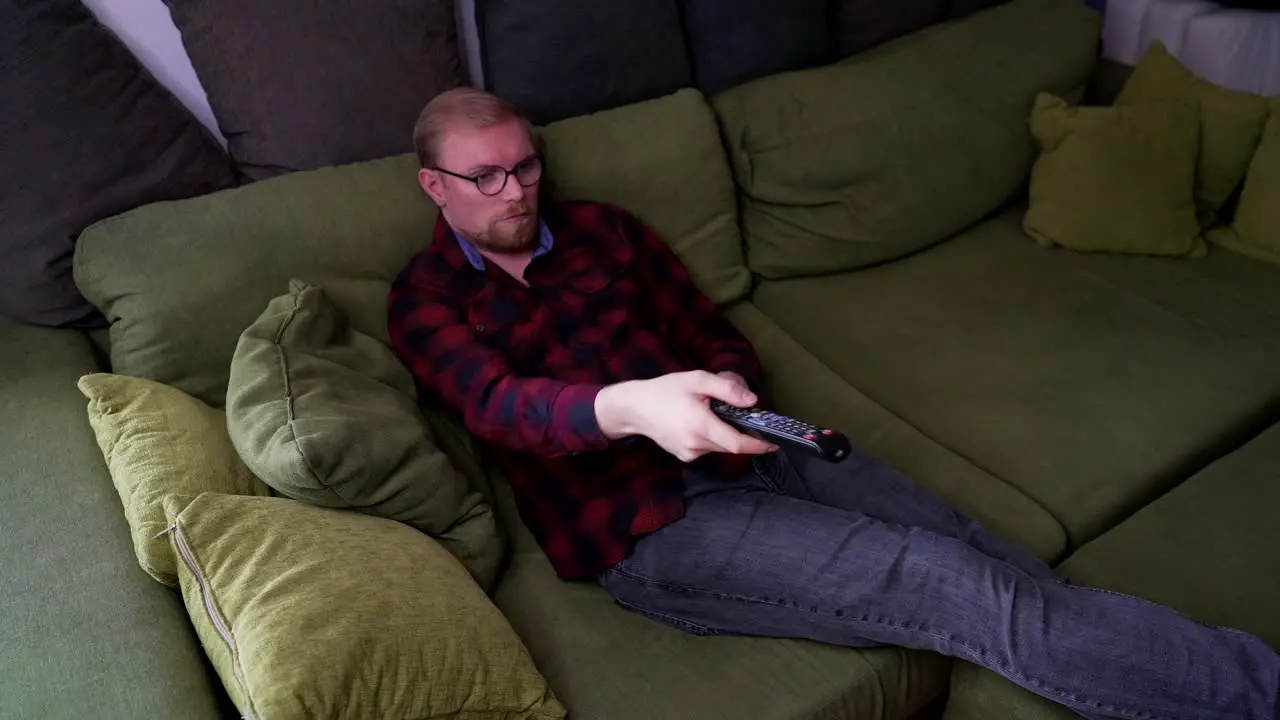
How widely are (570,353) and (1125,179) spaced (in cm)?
134

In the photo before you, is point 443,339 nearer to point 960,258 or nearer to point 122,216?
point 122,216

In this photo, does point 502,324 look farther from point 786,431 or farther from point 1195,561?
point 1195,561

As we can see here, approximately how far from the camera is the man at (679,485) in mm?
1128

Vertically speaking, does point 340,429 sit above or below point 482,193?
below

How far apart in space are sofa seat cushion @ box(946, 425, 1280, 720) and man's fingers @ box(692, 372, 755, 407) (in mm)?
522

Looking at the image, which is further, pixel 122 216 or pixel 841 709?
pixel 122 216

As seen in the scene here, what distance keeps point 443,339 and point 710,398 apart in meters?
0.50

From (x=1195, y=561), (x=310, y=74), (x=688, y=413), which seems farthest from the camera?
(x=310, y=74)

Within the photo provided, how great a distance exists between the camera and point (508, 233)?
4.77 feet

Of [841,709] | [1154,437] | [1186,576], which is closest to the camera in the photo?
[841,709]

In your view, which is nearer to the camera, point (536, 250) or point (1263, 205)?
point (536, 250)

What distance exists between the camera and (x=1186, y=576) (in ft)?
4.31

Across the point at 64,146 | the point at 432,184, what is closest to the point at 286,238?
the point at 432,184

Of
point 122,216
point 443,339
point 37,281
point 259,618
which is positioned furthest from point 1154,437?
point 37,281
